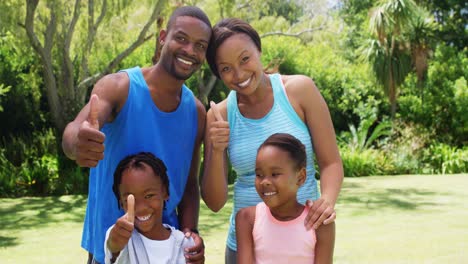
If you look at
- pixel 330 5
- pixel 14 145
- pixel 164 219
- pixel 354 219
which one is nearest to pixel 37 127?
pixel 14 145

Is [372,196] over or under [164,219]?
under

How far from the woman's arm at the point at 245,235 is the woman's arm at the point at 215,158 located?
16 cm

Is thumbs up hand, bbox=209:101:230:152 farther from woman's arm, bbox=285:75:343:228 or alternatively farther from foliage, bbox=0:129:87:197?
foliage, bbox=0:129:87:197

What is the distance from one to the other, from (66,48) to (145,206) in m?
12.2

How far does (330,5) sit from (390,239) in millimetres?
29337

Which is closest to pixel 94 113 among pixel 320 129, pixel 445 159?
pixel 320 129

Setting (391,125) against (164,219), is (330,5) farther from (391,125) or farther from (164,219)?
(164,219)

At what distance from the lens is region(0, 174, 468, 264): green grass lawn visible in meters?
7.19

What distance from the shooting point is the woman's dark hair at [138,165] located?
9.10ft

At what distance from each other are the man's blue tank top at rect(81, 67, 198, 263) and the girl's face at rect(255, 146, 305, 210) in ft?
1.37

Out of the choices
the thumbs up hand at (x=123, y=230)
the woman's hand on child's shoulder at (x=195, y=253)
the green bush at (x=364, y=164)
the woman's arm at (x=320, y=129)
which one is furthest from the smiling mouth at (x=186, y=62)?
the green bush at (x=364, y=164)

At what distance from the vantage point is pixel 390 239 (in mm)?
7953

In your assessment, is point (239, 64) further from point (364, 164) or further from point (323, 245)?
point (364, 164)

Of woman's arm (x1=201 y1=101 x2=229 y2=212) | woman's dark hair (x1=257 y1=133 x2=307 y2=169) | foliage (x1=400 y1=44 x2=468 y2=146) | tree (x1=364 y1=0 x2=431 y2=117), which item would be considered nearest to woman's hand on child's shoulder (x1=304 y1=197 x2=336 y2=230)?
woman's dark hair (x1=257 y1=133 x2=307 y2=169)
